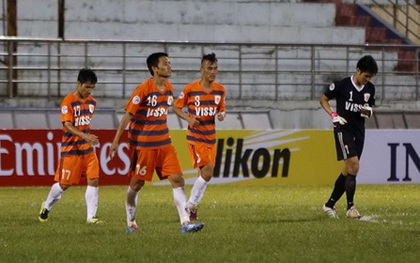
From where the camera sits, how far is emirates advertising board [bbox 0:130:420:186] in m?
21.2

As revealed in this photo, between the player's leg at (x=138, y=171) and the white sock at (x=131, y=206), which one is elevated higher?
the player's leg at (x=138, y=171)

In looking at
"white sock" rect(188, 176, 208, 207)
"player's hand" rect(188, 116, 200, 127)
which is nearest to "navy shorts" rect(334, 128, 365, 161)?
"white sock" rect(188, 176, 208, 207)

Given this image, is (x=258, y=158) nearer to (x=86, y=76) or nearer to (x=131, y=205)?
(x=86, y=76)

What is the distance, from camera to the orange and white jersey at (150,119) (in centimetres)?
1239

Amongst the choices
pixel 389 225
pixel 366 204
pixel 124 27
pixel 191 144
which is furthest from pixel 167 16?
pixel 389 225

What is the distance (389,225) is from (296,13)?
14.4 metres

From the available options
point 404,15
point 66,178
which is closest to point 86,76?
point 66,178

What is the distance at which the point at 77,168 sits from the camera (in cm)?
1473

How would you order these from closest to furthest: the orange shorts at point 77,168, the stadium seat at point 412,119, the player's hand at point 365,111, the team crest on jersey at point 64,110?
the team crest on jersey at point 64,110 → the orange shorts at point 77,168 → the player's hand at point 365,111 → the stadium seat at point 412,119

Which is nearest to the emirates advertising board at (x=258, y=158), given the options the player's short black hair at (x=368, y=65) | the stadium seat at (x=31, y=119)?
the stadium seat at (x=31, y=119)

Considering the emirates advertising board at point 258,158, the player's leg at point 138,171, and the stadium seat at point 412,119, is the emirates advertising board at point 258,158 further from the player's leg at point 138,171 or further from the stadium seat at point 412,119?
the player's leg at point 138,171

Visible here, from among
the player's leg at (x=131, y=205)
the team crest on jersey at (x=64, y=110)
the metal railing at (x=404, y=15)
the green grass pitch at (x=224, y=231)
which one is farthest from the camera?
the metal railing at (x=404, y=15)

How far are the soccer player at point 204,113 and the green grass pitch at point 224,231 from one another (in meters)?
0.67

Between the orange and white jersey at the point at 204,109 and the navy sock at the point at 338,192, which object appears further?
the navy sock at the point at 338,192
